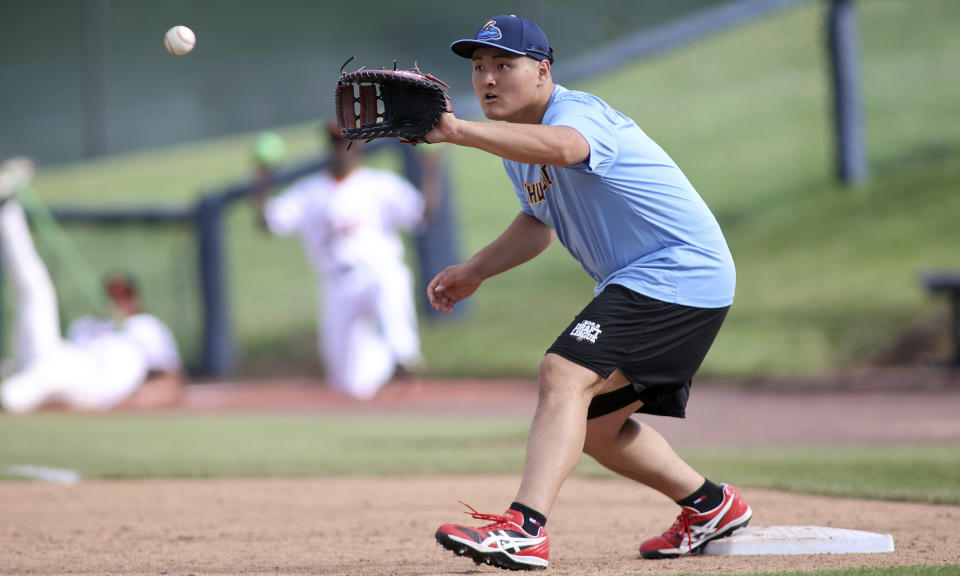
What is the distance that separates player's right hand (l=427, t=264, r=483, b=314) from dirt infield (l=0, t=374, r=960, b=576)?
33.2 inches

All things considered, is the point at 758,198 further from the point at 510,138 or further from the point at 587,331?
the point at 510,138

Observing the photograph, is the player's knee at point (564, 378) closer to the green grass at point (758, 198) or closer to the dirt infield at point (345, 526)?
the dirt infield at point (345, 526)

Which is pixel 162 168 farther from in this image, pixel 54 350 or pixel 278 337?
pixel 54 350

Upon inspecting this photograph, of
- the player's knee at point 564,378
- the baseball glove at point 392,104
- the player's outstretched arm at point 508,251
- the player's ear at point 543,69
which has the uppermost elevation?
the player's ear at point 543,69

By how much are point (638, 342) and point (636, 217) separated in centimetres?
37

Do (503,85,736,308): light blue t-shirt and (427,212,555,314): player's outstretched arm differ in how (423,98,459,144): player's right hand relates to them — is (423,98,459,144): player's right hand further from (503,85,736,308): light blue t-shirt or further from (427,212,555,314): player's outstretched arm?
(427,212,555,314): player's outstretched arm

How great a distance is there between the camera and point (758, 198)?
1972 cm

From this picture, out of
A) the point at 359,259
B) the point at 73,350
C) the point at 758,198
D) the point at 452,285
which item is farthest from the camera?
the point at 758,198

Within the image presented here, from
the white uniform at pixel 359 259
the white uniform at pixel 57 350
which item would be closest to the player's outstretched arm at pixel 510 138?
the white uniform at pixel 359 259

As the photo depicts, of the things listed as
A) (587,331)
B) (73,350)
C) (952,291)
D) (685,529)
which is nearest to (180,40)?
(587,331)

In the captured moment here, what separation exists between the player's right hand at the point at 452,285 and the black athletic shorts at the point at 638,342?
0.53 metres

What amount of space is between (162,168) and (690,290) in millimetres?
27187

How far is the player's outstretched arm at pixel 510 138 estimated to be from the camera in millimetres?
2973

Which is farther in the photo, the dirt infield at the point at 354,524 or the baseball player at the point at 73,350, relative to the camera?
the baseball player at the point at 73,350
